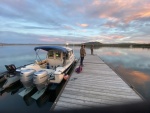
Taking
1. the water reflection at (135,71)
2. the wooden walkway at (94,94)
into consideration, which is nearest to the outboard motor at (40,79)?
the wooden walkway at (94,94)

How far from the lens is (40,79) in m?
7.12

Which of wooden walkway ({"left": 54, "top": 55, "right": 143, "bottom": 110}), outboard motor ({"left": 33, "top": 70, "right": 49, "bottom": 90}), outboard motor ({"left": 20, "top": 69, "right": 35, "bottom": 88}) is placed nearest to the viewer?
wooden walkway ({"left": 54, "top": 55, "right": 143, "bottom": 110})

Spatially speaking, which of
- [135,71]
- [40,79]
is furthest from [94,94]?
[135,71]

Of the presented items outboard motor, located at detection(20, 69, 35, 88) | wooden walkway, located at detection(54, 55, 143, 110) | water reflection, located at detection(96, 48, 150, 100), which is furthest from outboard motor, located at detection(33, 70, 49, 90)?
water reflection, located at detection(96, 48, 150, 100)

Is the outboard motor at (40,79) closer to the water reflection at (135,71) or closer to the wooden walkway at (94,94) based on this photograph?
the wooden walkway at (94,94)

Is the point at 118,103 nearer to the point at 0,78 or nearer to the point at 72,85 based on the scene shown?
the point at 72,85

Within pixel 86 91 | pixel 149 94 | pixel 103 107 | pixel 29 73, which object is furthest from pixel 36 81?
pixel 149 94

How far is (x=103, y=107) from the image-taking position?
4.93m

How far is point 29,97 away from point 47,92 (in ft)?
3.70

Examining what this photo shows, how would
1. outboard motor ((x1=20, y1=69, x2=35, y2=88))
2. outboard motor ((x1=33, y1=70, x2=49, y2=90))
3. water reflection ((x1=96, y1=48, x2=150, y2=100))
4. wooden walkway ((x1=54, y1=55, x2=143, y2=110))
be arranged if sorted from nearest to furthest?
1. wooden walkway ((x1=54, y1=55, x2=143, y2=110))
2. outboard motor ((x1=33, y1=70, x2=49, y2=90))
3. outboard motor ((x1=20, y1=69, x2=35, y2=88))
4. water reflection ((x1=96, y1=48, x2=150, y2=100))

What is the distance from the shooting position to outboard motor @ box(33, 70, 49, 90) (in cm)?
707

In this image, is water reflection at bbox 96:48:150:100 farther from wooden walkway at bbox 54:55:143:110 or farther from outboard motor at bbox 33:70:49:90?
outboard motor at bbox 33:70:49:90

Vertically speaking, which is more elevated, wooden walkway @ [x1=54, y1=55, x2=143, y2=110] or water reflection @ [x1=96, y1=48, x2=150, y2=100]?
wooden walkway @ [x1=54, y1=55, x2=143, y2=110]

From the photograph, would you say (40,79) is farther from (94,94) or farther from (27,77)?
(94,94)
